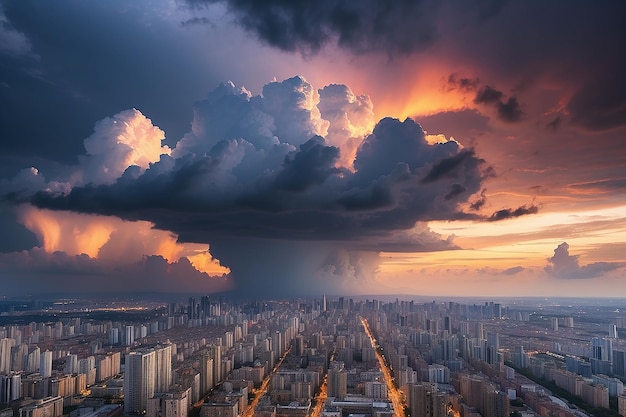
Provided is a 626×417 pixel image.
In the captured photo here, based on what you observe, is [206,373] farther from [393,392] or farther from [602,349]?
[602,349]

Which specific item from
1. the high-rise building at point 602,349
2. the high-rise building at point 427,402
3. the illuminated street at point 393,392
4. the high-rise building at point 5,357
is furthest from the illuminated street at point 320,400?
the high-rise building at point 5,357

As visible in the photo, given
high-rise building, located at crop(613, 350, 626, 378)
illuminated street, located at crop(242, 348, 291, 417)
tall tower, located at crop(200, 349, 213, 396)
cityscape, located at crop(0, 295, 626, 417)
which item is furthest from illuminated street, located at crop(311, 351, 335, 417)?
high-rise building, located at crop(613, 350, 626, 378)

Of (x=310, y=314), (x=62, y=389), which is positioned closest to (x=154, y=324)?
(x=310, y=314)

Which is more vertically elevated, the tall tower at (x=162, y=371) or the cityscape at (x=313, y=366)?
the tall tower at (x=162, y=371)

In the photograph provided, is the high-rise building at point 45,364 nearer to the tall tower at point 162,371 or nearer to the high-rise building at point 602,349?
the tall tower at point 162,371

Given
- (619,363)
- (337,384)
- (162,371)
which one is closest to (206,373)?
(162,371)

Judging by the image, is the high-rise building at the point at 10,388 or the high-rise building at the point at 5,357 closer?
the high-rise building at the point at 10,388
